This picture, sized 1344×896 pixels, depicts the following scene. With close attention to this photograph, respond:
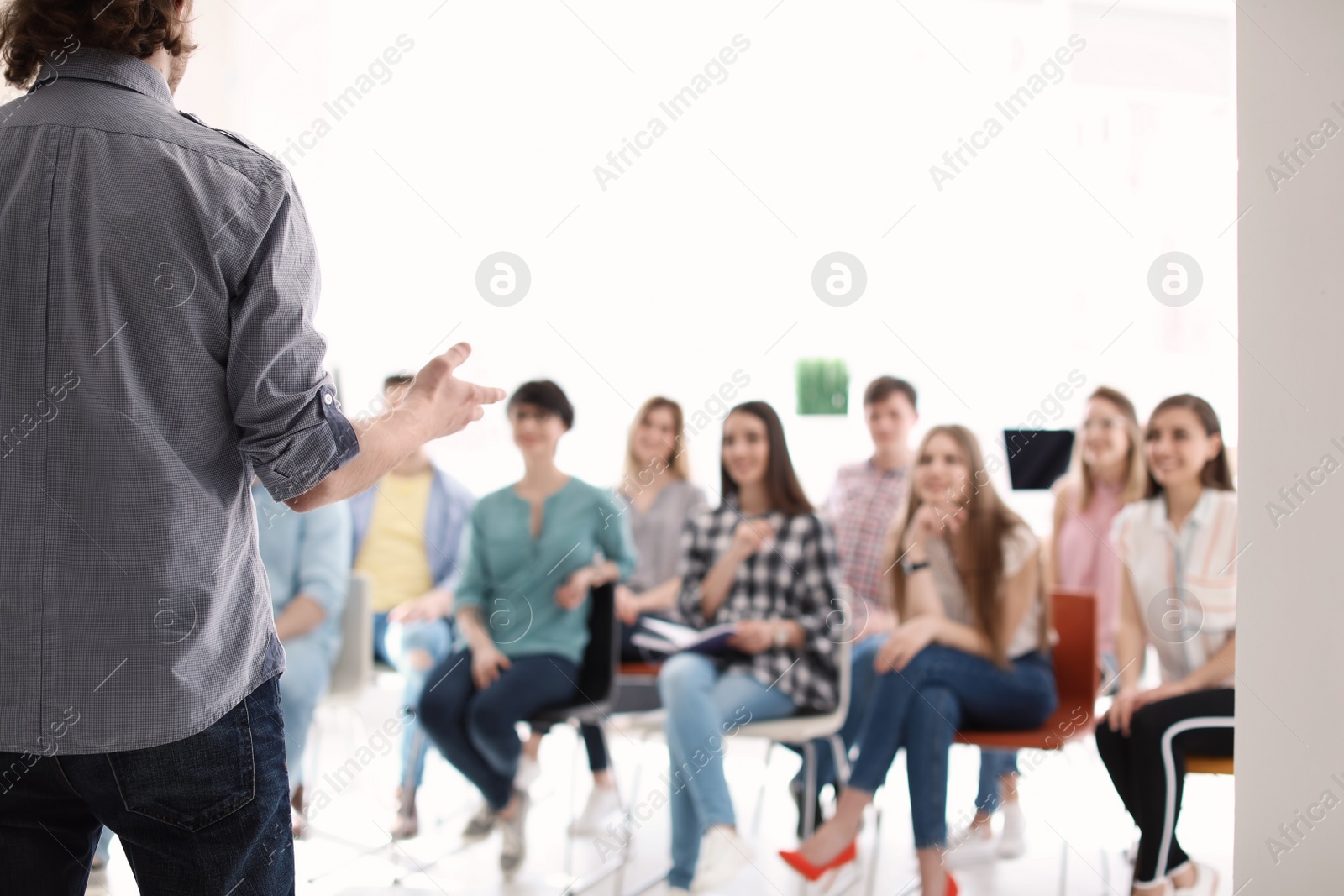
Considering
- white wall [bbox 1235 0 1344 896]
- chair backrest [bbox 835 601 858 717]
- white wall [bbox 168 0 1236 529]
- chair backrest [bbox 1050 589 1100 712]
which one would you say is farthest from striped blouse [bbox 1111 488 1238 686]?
white wall [bbox 168 0 1236 529]

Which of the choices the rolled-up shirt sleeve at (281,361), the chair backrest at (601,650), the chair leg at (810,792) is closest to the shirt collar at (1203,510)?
the chair leg at (810,792)

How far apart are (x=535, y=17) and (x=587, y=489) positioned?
163cm

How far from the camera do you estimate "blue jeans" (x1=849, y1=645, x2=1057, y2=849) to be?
229cm

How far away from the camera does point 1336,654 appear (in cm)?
171

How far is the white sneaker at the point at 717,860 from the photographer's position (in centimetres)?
229

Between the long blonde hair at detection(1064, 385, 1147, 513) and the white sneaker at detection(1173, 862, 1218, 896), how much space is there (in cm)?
99

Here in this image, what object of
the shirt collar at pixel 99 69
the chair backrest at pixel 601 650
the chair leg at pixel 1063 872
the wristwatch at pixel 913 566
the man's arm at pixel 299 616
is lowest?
the man's arm at pixel 299 616

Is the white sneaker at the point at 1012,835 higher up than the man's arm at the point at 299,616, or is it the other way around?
the white sneaker at the point at 1012,835

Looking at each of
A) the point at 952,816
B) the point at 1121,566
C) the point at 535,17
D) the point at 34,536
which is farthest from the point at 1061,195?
the point at 34,536

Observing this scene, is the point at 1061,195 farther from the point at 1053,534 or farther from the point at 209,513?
the point at 209,513

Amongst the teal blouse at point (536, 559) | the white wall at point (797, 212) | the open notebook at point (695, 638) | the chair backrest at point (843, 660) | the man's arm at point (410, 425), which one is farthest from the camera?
the white wall at point (797, 212)

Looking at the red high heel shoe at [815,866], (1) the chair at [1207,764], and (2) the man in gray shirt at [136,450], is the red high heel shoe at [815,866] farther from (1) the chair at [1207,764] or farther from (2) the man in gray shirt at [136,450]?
(2) the man in gray shirt at [136,450]

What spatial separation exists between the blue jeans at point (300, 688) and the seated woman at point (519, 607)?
0.28 m

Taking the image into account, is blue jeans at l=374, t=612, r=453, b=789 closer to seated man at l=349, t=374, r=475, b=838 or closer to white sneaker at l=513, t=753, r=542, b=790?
seated man at l=349, t=374, r=475, b=838
